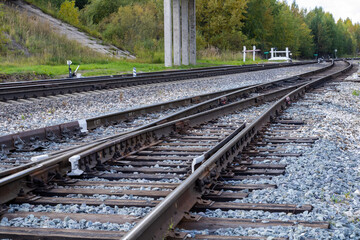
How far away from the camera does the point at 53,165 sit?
465 centimetres

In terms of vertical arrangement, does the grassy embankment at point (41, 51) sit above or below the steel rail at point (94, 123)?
above

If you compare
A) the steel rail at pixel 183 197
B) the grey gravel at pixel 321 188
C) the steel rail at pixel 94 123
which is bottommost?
the grey gravel at pixel 321 188

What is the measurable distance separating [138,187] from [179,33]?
22109mm

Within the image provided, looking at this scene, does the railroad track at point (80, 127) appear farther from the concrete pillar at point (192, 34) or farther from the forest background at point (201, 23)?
the forest background at point (201, 23)

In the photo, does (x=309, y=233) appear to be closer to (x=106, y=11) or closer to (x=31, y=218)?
(x=31, y=218)

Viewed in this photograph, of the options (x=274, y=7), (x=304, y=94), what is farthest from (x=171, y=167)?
(x=274, y=7)

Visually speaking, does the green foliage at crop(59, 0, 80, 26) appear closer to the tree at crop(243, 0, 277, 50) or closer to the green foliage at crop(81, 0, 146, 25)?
the green foliage at crop(81, 0, 146, 25)

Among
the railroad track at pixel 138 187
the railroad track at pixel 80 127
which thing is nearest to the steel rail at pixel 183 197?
the railroad track at pixel 138 187

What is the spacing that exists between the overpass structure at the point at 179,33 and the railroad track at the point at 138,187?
59.5 feet

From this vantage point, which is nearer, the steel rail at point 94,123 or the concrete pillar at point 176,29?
the steel rail at point 94,123

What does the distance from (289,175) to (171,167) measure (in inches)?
53.4

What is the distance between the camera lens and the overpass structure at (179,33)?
960 inches

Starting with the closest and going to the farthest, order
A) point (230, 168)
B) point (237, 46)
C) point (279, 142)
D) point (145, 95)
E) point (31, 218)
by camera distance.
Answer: point (31, 218) < point (230, 168) < point (279, 142) < point (145, 95) < point (237, 46)

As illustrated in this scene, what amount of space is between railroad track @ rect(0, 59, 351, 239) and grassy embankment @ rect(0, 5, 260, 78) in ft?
45.5
